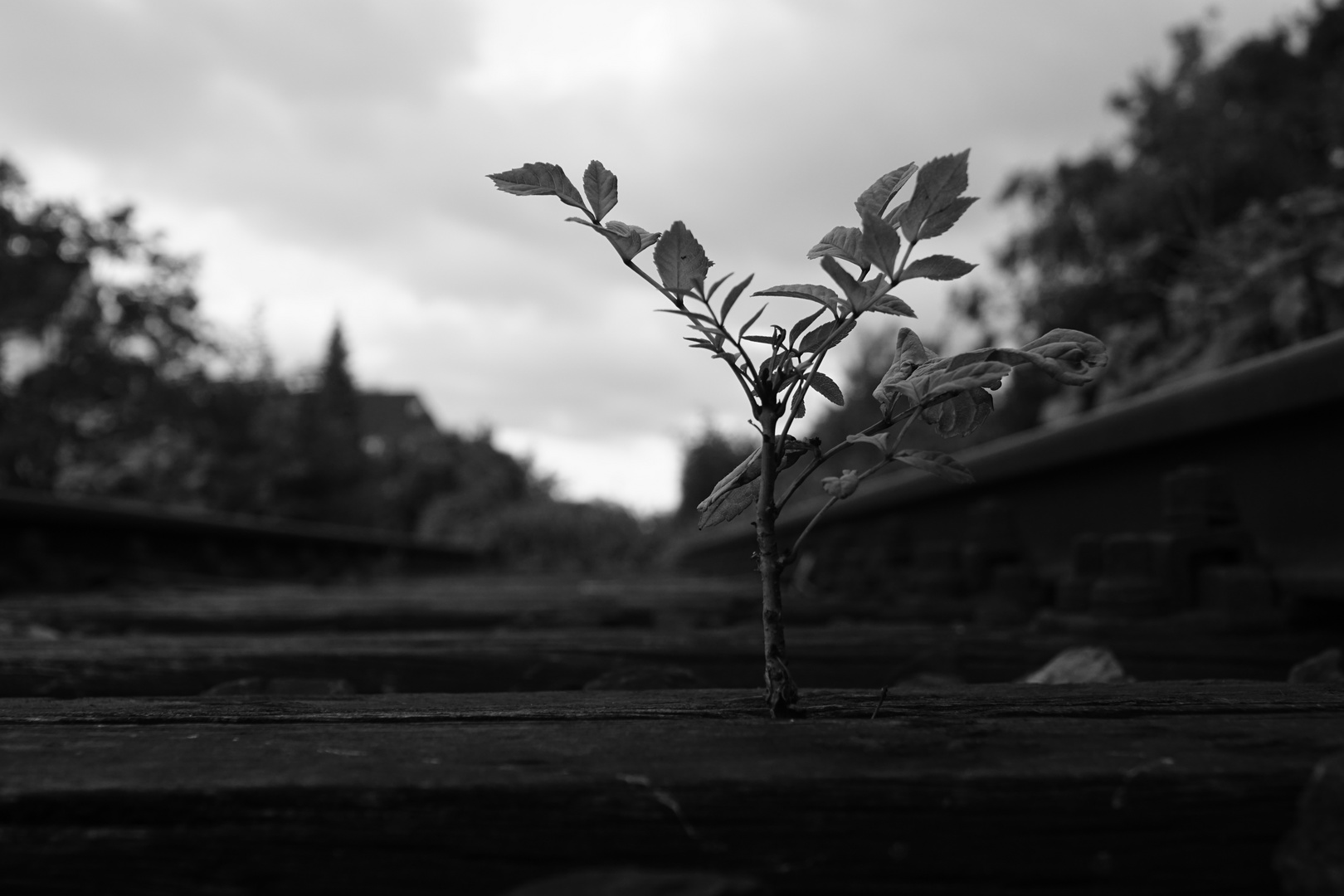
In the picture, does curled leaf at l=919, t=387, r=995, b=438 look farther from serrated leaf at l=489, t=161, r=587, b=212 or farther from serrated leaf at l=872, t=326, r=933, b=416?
serrated leaf at l=489, t=161, r=587, b=212

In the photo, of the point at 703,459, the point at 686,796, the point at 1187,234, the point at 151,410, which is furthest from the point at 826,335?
the point at 703,459

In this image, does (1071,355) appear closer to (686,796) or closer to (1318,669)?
(686,796)

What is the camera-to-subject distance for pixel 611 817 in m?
0.65

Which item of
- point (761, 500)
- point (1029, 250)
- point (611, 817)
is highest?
point (1029, 250)

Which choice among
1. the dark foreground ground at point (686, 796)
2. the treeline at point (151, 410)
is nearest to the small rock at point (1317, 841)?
the dark foreground ground at point (686, 796)

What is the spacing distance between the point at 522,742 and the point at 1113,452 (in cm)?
271

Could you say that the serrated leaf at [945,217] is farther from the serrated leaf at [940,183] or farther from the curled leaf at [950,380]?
the curled leaf at [950,380]

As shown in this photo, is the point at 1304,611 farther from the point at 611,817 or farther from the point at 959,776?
the point at 611,817

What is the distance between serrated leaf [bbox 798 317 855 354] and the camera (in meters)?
0.87

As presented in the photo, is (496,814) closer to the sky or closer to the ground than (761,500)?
closer to the ground

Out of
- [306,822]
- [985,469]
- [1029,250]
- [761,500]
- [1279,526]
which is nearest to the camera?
[306,822]

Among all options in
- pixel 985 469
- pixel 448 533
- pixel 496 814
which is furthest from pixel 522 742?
pixel 448 533

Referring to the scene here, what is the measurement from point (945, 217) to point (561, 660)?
1.04 metres

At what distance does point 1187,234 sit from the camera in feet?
44.8
